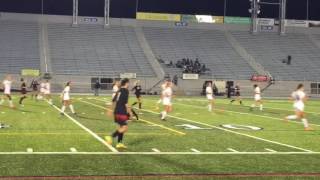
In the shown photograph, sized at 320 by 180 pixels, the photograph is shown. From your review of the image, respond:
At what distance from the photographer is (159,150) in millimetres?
13453

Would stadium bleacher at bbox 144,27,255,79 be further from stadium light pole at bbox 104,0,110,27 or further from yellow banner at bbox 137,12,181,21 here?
stadium light pole at bbox 104,0,110,27

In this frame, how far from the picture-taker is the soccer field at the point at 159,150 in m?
10.6

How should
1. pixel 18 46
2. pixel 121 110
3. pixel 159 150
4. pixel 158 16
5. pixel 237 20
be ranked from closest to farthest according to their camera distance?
pixel 159 150, pixel 121 110, pixel 18 46, pixel 158 16, pixel 237 20

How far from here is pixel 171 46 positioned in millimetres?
66250

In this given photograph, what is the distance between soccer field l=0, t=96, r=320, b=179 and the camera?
1065 cm

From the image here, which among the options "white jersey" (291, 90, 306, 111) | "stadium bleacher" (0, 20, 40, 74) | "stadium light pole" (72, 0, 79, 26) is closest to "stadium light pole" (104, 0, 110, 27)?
"stadium light pole" (72, 0, 79, 26)

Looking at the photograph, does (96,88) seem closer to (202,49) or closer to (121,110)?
(202,49)

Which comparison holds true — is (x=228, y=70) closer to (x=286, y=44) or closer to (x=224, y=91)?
(x=224, y=91)

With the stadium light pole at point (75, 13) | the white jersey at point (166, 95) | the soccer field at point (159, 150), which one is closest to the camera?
the soccer field at point (159, 150)

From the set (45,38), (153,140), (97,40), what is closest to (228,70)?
(97,40)

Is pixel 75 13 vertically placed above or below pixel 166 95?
above

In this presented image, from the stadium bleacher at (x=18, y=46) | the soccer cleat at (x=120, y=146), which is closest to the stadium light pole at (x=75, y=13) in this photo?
the stadium bleacher at (x=18, y=46)

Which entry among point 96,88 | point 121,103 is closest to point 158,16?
point 96,88

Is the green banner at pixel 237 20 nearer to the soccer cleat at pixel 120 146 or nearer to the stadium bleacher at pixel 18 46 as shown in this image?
the stadium bleacher at pixel 18 46
